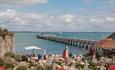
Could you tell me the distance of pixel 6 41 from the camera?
33188 millimetres

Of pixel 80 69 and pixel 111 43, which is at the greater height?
pixel 111 43

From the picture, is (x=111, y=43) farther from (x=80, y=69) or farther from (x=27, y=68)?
(x=27, y=68)

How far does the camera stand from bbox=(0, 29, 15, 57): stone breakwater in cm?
3082

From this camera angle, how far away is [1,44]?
30844 mm

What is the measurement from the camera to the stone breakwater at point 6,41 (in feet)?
101

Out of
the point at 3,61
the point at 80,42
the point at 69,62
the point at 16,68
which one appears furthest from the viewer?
the point at 80,42

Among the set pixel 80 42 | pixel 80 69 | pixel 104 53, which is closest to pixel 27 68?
pixel 80 69

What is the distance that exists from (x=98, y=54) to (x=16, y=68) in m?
12.6

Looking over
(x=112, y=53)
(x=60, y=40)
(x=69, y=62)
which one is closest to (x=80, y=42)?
(x=60, y=40)

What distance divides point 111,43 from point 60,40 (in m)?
104

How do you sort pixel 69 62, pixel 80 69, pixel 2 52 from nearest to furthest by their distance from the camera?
pixel 80 69
pixel 69 62
pixel 2 52

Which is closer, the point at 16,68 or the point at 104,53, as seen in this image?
the point at 16,68

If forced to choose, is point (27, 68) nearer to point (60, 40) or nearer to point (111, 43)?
point (111, 43)

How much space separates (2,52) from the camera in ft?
97.8
